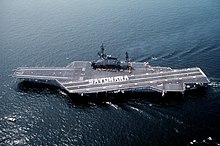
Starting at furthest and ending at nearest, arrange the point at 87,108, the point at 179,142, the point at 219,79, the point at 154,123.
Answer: the point at 219,79 → the point at 87,108 → the point at 154,123 → the point at 179,142

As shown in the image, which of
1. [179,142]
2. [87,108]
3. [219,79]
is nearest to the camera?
[179,142]

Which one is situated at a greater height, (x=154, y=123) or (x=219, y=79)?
(x=219, y=79)

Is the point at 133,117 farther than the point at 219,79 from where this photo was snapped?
No

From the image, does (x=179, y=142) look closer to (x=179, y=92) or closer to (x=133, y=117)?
(x=133, y=117)

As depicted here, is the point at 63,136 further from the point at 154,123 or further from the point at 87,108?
the point at 154,123

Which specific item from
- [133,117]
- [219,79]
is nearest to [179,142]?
[133,117]

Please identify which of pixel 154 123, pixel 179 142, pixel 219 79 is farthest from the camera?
pixel 219 79

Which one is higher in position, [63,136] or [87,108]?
[87,108]

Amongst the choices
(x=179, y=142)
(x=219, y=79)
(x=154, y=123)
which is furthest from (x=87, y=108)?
(x=219, y=79)

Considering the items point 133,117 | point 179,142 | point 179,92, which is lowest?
point 179,142
